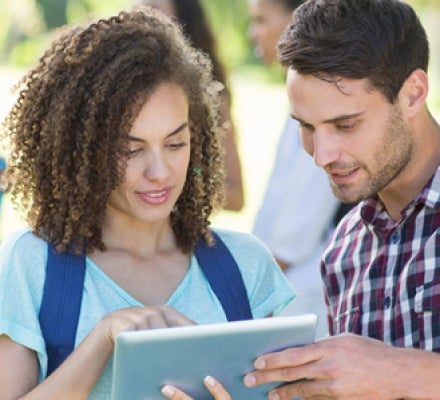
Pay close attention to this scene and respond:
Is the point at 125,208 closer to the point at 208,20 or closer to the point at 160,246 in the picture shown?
the point at 160,246

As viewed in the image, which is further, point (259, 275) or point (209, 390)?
point (259, 275)

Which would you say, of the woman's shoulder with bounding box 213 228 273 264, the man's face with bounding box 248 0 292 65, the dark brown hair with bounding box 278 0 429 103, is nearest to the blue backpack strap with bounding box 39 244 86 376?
the woman's shoulder with bounding box 213 228 273 264

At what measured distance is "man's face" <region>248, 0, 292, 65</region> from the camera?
13.4 feet

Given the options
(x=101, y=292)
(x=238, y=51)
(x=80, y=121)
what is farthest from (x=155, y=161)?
(x=238, y=51)

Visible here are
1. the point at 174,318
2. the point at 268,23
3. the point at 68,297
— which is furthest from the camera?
the point at 268,23

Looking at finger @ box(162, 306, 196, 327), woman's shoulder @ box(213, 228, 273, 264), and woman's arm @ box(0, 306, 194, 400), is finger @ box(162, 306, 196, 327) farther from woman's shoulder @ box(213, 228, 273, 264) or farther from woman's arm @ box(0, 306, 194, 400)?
woman's shoulder @ box(213, 228, 273, 264)

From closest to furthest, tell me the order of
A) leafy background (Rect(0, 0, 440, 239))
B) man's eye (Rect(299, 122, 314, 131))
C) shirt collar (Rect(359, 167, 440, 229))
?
shirt collar (Rect(359, 167, 440, 229))
man's eye (Rect(299, 122, 314, 131))
leafy background (Rect(0, 0, 440, 239))

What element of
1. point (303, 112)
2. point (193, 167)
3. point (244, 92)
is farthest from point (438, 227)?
point (244, 92)

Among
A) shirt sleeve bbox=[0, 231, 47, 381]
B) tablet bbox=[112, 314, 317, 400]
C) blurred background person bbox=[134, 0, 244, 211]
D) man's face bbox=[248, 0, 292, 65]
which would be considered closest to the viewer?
tablet bbox=[112, 314, 317, 400]

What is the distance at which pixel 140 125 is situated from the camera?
239 centimetres

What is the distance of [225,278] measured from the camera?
2.48m

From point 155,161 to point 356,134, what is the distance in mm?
488

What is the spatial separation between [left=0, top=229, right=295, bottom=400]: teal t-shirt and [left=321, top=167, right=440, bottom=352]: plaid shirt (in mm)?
192

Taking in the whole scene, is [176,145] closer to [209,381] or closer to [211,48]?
[209,381]
